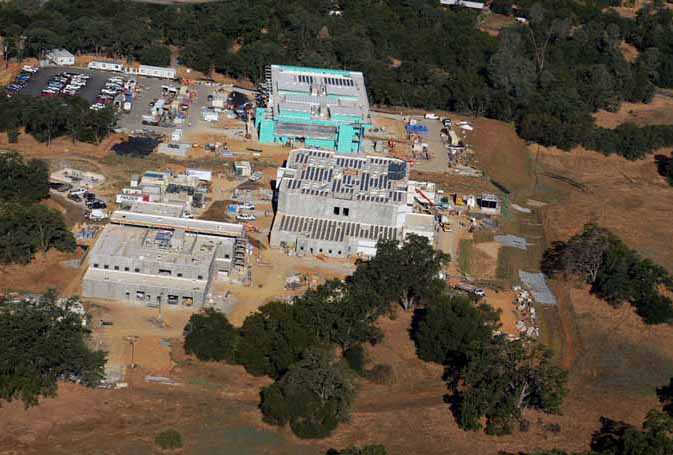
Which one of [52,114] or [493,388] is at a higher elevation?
[493,388]

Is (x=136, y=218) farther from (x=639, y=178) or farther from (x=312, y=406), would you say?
(x=639, y=178)

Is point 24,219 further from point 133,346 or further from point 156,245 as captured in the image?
point 133,346

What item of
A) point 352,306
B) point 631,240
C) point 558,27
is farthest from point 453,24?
point 352,306

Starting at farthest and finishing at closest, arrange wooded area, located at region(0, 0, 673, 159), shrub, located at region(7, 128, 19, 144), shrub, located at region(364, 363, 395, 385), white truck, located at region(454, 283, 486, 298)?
wooded area, located at region(0, 0, 673, 159), shrub, located at region(7, 128, 19, 144), white truck, located at region(454, 283, 486, 298), shrub, located at region(364, 363, 395, 385)

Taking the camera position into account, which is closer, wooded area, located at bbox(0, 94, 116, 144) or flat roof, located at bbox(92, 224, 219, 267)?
flat roof, located at bbox(92, 224, 219, 267)

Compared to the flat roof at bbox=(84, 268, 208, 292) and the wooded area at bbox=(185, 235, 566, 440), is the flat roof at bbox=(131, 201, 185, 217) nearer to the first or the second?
the flat roof at bbox=(84, 268, 208, 292)

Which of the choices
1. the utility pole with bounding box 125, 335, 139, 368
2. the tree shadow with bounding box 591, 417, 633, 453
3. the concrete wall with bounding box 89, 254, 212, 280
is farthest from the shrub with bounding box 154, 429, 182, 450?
the tree shadow with bounding box 591, 417, 633, 453
